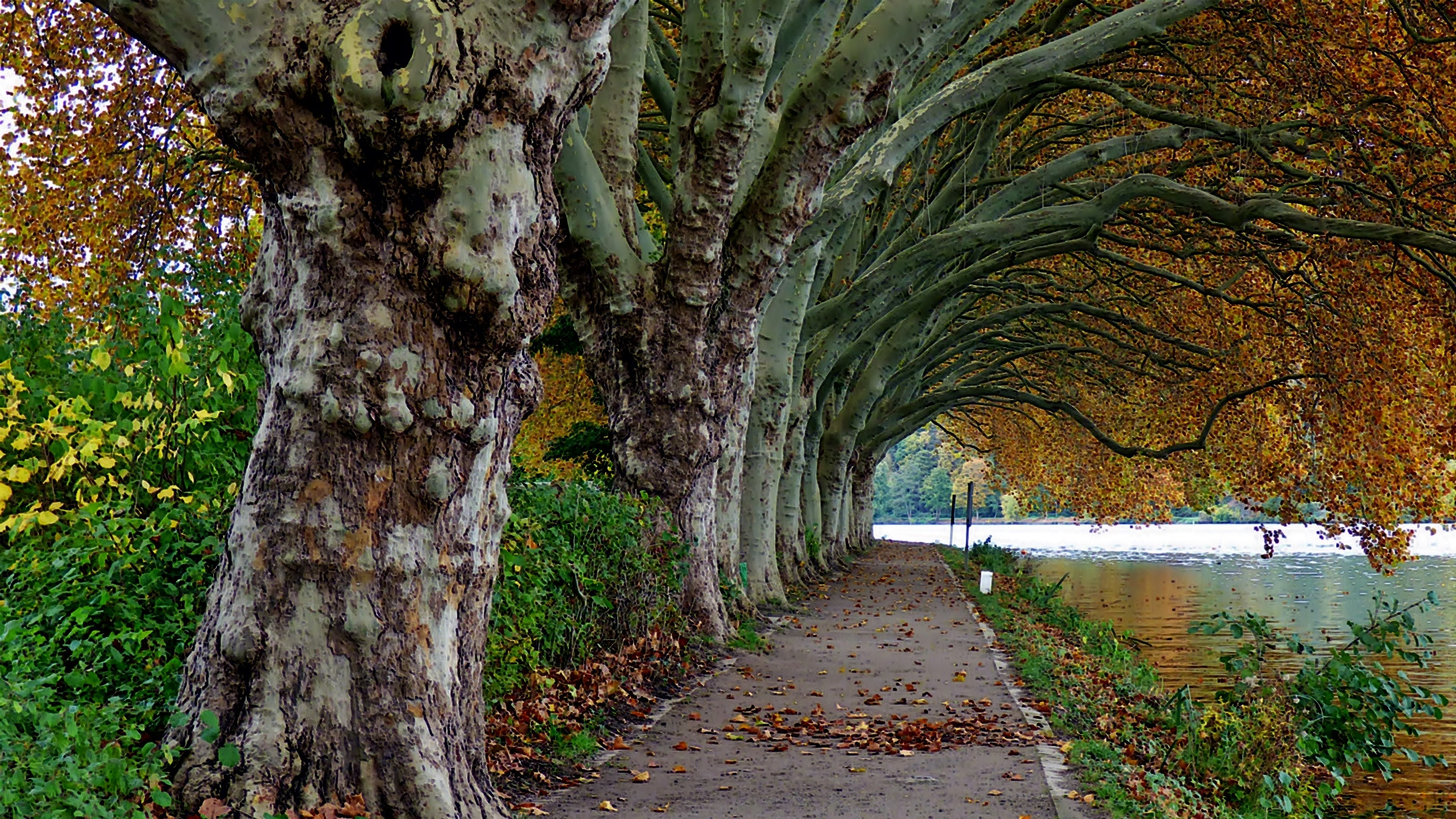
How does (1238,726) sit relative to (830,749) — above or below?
above

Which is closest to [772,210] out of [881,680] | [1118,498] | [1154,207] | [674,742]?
[881,680]

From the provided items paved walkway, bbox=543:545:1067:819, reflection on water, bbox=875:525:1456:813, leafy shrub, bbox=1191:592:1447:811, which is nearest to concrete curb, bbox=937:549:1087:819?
paved walkway, bbox=543:545:1067:819

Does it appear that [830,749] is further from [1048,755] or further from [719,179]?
[719,179]

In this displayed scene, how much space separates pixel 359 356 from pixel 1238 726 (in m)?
6.86

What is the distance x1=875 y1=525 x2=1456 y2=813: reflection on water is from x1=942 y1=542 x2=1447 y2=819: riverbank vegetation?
531 mm

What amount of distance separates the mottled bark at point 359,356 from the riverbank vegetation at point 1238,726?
3750 mm

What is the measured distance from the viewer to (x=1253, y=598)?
29484 mm

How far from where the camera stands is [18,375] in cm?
635

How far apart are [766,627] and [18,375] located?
10118 millimetres

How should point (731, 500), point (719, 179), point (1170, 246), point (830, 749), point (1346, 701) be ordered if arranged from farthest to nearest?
1. point (1170, 246)
2. point (731, 500)
3. point (719, 179)
4. point (1346, 701)
5. point (830, 749)

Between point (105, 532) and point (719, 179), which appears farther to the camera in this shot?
point (719, 179)

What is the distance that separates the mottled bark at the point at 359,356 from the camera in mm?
4863

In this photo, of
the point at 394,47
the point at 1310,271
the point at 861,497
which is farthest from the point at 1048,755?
the point at 861,497

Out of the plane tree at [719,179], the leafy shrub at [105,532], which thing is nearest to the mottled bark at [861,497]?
the plane tree at [719,179]
